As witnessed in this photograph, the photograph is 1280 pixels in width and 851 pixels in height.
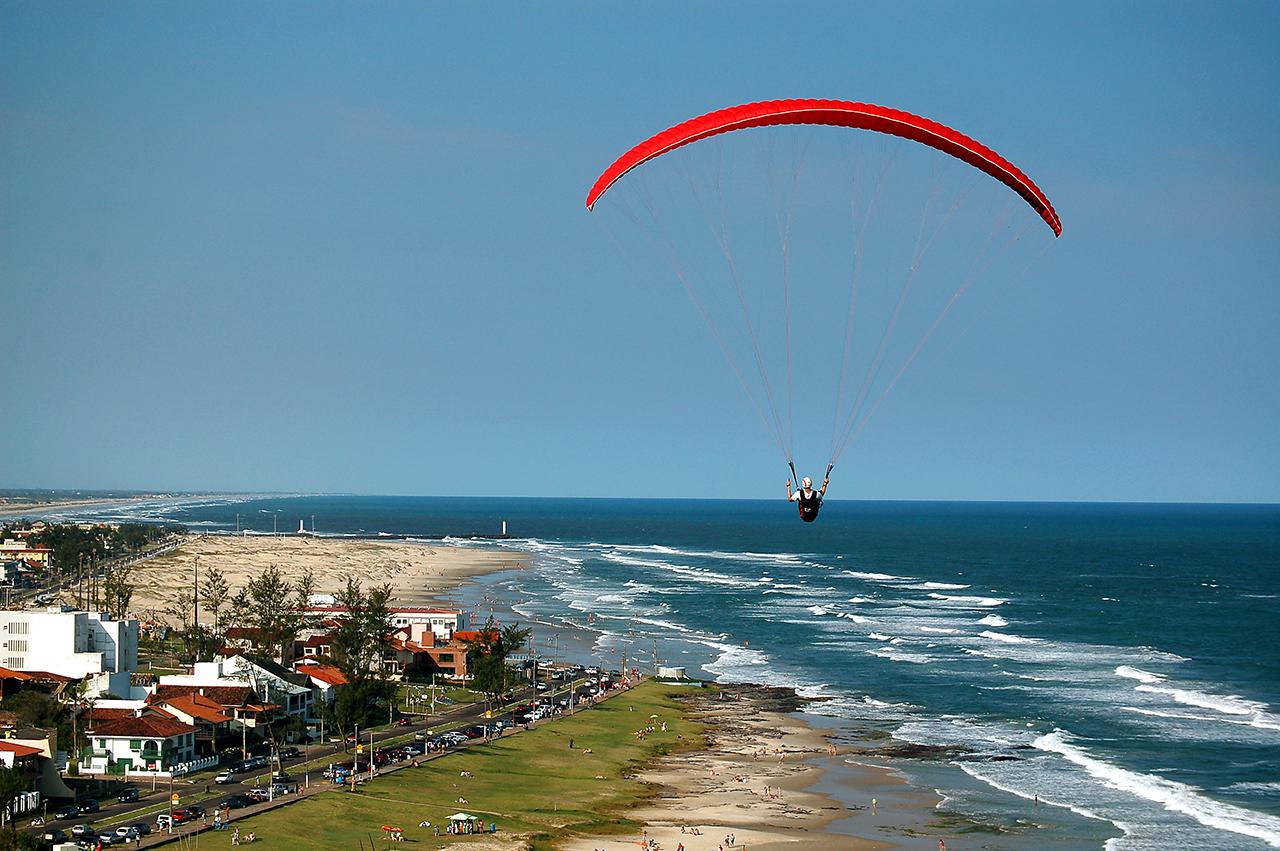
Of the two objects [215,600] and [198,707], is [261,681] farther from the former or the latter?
[215,600]

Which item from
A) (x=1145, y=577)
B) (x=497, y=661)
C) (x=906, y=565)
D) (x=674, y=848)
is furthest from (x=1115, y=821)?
(x=906, y=565)

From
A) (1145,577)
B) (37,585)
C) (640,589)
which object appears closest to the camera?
(37,585)

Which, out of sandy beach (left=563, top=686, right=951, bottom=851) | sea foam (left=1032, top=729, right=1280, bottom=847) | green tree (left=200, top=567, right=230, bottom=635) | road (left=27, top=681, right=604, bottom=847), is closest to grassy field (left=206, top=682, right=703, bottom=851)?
sandy beach (left=563, top=686, right=951, bottom=851)

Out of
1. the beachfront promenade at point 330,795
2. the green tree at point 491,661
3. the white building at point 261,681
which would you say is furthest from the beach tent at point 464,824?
the green tree at point 491,661

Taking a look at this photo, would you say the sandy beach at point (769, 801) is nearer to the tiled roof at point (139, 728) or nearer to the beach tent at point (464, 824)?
the beach tent at point (464, 824)

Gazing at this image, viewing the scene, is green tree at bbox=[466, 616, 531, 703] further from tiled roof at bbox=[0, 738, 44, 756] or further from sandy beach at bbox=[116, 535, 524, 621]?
sandy beach at bbox=[116, 535, 524, 621]

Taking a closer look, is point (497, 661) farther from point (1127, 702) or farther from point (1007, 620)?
point (1007, 620)
